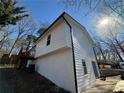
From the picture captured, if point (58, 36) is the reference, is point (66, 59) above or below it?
below

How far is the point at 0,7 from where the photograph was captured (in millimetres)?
12602

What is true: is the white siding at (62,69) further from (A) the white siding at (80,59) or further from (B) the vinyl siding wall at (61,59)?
(A) the white siding at (80,59)

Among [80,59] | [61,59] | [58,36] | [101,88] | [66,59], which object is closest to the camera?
[66,59]

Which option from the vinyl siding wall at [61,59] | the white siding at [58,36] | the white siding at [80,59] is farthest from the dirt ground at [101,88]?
the white siding at [58,36]

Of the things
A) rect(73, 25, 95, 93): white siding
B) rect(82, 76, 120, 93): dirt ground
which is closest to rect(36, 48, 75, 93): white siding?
rect(73, 25, 95, 93): white siding

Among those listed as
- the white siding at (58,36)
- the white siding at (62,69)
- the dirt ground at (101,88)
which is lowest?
the dirt ground at (101,88)

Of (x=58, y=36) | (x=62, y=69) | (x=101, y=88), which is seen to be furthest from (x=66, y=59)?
(x=101, y=88)

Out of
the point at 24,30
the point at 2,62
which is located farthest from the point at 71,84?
the point at 24,30

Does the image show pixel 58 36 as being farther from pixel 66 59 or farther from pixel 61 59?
pixel 66 59

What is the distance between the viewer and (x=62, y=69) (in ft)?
36.2

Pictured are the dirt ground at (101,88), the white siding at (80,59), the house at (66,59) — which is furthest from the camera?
the white siding at (80,59)

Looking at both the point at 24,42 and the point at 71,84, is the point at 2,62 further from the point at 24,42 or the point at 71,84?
the point at 71,84

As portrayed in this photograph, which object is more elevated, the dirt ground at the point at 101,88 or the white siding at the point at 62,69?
the white siding at the point at 62,69

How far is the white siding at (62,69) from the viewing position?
9.98 meters
